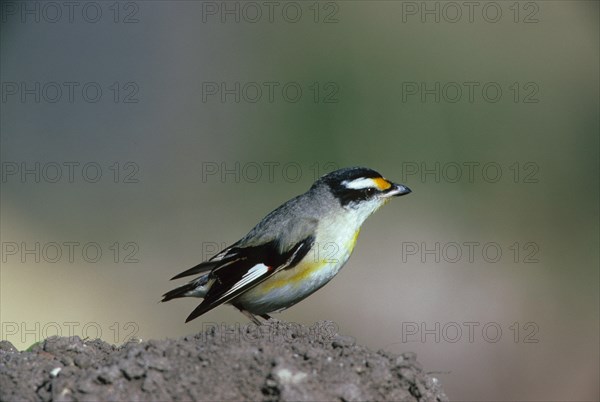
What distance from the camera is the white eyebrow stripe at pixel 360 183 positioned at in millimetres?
7395

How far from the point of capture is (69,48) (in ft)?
47.7

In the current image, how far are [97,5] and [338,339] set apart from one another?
11.0 m

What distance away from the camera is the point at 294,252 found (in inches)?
276

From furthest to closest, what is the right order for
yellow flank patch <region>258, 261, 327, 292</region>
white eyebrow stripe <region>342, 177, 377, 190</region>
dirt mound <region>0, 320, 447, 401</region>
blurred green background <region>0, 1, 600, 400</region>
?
blurred green background <region>0, 1, 600, 400</region>, white eyebrow stripe <region>342, 177, 377, 190</region>, yellow flank patch <region>258, 261, 327, 292</region>, dirt mound <region>0, 320, 447, 401</region>

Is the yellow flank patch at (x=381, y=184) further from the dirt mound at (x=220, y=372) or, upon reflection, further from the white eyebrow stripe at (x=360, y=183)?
the dirt mound at (x=220, y=372)

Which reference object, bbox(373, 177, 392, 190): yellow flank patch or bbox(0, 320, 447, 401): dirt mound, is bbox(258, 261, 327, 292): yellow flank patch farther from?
bbox(0, 320, 447, 401): dirt mound

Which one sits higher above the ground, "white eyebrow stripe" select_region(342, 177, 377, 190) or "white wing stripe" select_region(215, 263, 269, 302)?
"white eyebrow stripe" select_region(342, 177, 377, 190)

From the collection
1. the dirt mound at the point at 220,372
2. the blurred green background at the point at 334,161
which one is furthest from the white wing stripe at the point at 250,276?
the blurred green background at the point at 334,161

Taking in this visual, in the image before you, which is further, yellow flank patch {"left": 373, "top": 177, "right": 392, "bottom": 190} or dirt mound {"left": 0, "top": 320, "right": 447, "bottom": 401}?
yellow flank patch {"left": 373, "top": 177, "right": 392, "bottom": 190}

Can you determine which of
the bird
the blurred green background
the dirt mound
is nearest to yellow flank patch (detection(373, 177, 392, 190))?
the bird

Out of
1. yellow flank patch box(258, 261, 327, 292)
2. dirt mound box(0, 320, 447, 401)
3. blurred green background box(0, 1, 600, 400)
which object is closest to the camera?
dirt mound box(0, 320, 447, 401)

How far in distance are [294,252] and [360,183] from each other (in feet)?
2.81

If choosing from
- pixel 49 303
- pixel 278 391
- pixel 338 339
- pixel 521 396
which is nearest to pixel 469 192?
pixel 521 396

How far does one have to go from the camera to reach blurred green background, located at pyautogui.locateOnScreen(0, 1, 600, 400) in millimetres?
10516
